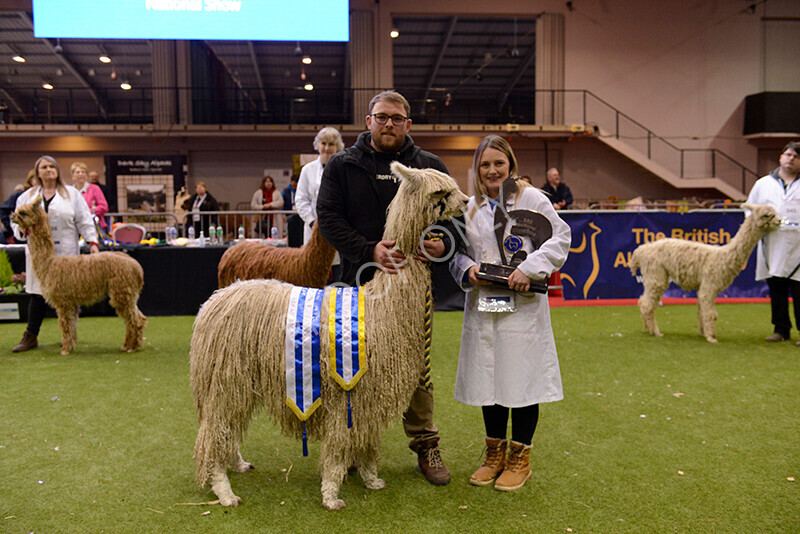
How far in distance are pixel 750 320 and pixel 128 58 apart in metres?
22.4

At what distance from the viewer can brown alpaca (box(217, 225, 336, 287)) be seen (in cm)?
462

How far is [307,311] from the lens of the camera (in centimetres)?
270

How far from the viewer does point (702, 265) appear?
6.38 m

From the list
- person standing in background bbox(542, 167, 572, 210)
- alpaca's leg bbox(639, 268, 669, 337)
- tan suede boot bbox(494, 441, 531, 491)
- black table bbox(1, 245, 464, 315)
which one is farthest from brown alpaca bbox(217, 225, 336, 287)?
person standing in background bbox(542, 167, 572, 210)

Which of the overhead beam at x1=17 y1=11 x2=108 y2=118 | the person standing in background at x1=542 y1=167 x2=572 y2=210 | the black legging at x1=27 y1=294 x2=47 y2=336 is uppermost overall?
the overhead beam at x1=17 y1=11 x2=108 y2=118

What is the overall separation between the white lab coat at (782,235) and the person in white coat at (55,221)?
22.3 feet

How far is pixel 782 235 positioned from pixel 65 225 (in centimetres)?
712

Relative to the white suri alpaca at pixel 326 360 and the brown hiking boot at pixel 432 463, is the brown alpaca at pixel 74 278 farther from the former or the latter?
the brown hiking boot at pixel 432 463

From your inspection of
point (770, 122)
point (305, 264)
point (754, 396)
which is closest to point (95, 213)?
point (305, 264)

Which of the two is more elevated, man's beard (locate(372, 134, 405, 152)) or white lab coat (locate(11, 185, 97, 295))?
man's beard (locate(372, 134, 405, 152))

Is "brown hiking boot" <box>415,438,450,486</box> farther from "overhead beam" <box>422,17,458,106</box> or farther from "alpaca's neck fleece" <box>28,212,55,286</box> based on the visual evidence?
"overhead beam" <box>422,17,458,106</box>

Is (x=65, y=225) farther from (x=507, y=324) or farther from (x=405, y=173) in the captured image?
(x=507, y=324)

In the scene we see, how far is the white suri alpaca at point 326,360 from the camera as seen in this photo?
105 inches

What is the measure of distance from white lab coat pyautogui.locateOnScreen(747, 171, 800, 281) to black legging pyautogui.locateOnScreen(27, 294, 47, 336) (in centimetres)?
733
